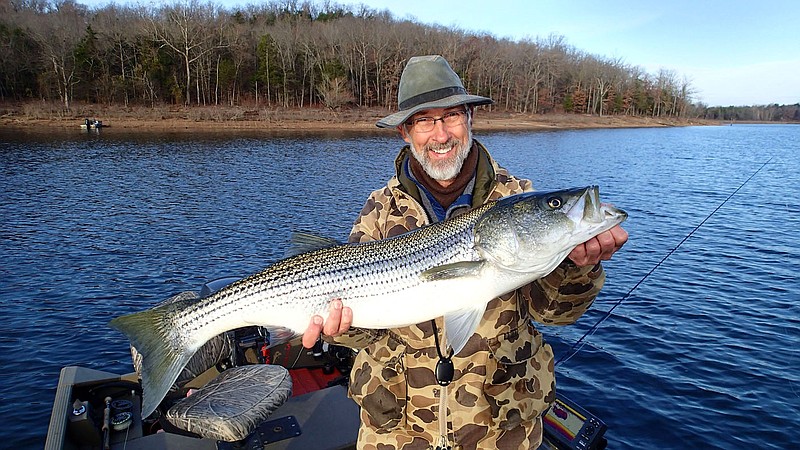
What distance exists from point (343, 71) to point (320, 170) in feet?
178

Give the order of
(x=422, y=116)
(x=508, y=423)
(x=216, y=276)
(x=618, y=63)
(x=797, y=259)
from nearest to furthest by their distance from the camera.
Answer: (x=508, y=423)
(x=422, y=116)
(x=216, y=276)
(x=797, y=259)
(x=618, y=63)

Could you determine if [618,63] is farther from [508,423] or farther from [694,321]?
[508,423]

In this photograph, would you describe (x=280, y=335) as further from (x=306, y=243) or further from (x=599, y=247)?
(x=599, y=247)

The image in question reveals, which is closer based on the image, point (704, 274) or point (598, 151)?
point (704, 274)

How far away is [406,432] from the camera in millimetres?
3814

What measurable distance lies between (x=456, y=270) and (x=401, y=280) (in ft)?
1.34

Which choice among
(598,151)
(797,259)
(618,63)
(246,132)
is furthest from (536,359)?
(618,63)

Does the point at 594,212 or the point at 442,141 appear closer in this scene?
the point at 594,212

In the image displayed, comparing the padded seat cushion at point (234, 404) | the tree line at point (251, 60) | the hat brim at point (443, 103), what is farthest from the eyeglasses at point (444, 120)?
the tree line at point (251, 60)

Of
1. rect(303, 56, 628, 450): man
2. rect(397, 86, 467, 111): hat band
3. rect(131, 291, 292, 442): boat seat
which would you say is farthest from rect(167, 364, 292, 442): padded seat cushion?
rect(397, 86, 467, 111): hat band

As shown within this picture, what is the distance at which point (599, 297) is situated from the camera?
14.8m

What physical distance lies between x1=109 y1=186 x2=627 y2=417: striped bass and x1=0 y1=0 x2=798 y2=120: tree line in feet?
243

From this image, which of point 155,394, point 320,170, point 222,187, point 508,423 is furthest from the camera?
point 320,170

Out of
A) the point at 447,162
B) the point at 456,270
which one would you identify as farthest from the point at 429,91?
the point at 456,270
